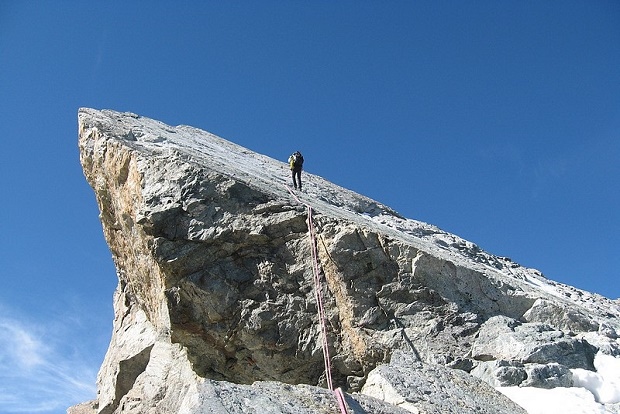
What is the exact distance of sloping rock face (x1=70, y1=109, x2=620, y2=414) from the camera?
9.96 meters

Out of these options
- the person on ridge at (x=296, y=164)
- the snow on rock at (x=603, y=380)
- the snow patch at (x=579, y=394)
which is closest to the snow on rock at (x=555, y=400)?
the snow patch at (x=579, y=394)

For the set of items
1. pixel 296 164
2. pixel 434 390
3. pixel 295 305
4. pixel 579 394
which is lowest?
pixel 434 390

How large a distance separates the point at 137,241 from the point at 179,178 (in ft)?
7.94

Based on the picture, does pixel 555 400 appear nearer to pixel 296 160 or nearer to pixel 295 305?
pixel 295 305

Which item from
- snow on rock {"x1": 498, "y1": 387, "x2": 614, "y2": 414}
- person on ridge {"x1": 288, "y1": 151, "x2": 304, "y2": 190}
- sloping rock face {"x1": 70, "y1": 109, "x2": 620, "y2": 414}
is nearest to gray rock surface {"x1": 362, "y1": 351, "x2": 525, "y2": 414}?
sloping rock face {"x1": 70, "y1": 109, "x2": 620, "y2": 414}

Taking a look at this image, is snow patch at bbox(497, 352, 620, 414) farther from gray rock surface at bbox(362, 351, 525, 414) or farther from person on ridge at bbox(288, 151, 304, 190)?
person on ridge at bbox(288, 151, 304, 190)

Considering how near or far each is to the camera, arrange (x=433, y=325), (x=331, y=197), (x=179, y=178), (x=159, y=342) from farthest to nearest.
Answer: (x=331, y=197)
(x=159, y=342)
(x=179, y=178)
(x=433, y=325)

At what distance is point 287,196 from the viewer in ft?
48.5

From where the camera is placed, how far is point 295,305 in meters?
12.0

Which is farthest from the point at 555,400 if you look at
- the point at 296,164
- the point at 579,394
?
the point at 296,164

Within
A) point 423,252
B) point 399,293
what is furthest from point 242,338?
point 423,252

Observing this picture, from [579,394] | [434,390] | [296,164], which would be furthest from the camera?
[296,164]

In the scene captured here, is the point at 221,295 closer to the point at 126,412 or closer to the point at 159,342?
the point at 159,342

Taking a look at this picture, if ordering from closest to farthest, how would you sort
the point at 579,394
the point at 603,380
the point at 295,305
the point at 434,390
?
the point at 434,390
the point at 579,394
the point at 603,380
the point at 295,305
